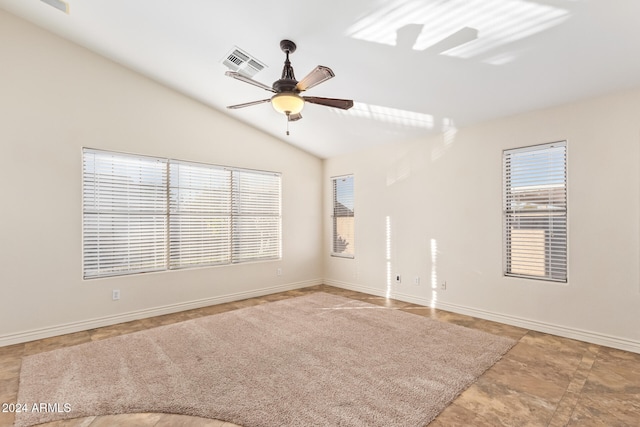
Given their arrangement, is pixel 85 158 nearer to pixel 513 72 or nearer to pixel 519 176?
pixel 513 72

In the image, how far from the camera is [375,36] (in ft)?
9.32

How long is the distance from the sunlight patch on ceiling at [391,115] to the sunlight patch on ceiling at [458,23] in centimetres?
128

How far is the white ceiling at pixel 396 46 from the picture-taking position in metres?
2.46

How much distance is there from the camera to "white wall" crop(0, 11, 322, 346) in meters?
3.40

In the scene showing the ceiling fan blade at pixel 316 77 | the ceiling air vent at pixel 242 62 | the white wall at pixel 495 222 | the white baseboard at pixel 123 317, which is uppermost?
the ceiling air vent at pixel 242 62

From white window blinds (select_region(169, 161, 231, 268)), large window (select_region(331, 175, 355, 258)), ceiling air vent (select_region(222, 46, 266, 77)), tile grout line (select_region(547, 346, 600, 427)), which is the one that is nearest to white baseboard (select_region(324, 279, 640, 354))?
tile grout line (select_region(547, 346, 600, 427))

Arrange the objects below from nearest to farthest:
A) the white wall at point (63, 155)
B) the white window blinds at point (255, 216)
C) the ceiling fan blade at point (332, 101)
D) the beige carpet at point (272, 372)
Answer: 1. the beige carpet at point (272, 372)
2. the ceiling fan blade at point (332, 101)
3. the white wall at point (63, 155)
4. the white window blinds at point (255, 216)

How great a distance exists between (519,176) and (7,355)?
19.6 feet

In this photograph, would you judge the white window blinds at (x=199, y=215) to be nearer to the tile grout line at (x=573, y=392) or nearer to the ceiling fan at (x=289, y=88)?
the ceiling fan at (x=289, y=88)

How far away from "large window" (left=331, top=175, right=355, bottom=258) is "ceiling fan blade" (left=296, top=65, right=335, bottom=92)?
132 inches

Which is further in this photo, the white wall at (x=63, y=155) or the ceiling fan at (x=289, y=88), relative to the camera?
the white wall at (x=63, y=155)

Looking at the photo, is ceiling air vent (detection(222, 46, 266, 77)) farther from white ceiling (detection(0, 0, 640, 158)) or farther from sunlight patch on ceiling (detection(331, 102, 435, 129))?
sunlight patch on ceiling (detection(331, 102, 435, 129))

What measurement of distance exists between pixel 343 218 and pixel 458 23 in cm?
A: 407

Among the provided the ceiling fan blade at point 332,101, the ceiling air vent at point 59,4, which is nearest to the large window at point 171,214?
the ceiling air vent at point 59,4
